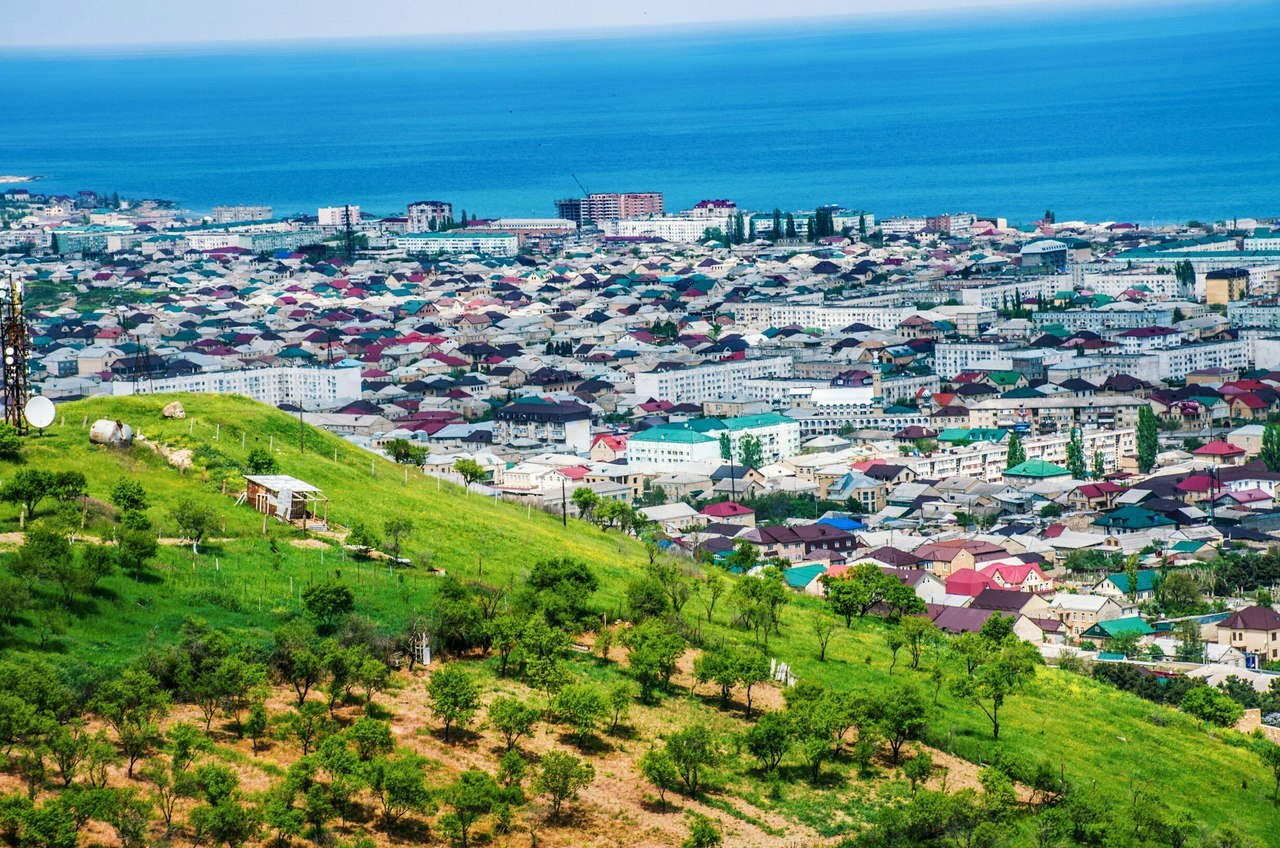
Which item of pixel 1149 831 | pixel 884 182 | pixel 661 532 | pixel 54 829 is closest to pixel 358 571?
pixel 54 829

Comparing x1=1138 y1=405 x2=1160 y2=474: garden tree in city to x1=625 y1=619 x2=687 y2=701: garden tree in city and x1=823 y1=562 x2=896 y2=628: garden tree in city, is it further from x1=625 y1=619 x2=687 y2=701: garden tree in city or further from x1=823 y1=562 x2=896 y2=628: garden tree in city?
x1=625 y1=619 x2=687 y2=701: garden tree in city

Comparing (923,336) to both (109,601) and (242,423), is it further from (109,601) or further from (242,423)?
(109,601)

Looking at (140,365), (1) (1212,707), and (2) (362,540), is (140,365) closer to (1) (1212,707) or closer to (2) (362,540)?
(2) (362,540)

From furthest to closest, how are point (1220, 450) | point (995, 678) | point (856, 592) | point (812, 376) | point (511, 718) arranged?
point (812, 376), point (1220, 450), point (856, 592), point (995, 678), point (511, 718)

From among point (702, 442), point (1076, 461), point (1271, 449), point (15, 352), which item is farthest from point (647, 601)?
point (1271, 449)

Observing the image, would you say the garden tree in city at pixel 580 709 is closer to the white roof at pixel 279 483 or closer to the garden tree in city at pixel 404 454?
the white roof at pixel 279 483

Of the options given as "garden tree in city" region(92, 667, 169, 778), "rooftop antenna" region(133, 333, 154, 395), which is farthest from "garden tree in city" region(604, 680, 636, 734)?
"rooftop antenna" region(133, 333, 154, 395)
